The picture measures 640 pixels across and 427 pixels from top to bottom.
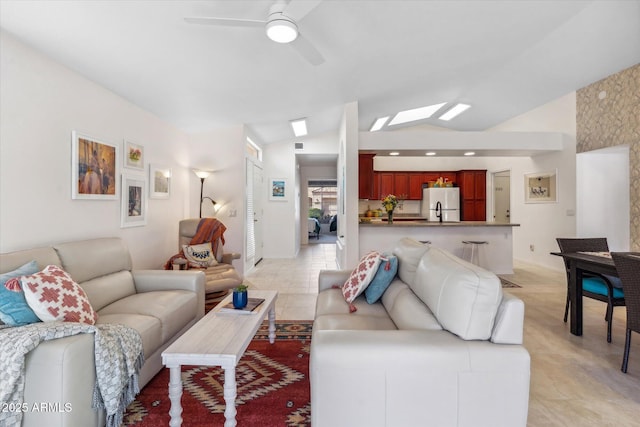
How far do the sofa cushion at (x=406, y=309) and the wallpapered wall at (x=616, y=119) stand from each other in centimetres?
434

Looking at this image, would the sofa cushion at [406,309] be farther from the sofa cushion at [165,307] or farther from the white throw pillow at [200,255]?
the white throw pillow at [200,255]

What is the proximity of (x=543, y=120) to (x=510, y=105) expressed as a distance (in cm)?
68

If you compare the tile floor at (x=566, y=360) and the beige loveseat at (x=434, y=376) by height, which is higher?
the beige loveseat at (x=434, y=376)

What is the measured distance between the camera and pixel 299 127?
5.91 metres

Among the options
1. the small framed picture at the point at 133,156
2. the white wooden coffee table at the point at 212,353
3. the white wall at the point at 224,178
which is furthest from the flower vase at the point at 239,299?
the white wall at the point at 224,178

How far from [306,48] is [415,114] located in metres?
4.91

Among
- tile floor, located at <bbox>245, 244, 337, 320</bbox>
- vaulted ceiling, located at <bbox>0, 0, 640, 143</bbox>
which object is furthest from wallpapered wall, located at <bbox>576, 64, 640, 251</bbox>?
tile floor, located at <bbox>245, 244, 337, 320</bbox>

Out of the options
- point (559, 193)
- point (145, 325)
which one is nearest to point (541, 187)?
point (559, 193)

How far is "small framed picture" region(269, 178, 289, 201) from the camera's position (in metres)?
6.96

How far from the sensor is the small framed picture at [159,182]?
12.6ft

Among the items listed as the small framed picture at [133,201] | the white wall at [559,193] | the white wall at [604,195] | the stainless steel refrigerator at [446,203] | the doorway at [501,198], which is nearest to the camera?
the small framed picture at [133,201]

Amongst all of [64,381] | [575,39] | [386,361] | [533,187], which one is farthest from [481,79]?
[64,381]

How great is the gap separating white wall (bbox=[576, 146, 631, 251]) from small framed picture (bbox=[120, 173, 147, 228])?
667cm

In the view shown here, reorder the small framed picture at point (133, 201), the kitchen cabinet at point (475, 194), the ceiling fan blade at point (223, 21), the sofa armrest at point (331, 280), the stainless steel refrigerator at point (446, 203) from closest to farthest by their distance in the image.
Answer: the ceiling fan blade at point (223, 21) < the sofa armrest at point (331, 280) < the small framed picture at point (133, 201) < the stainless steel refrigerator at point (446, 203) < the kitchen cabinet at point (475, 194)
